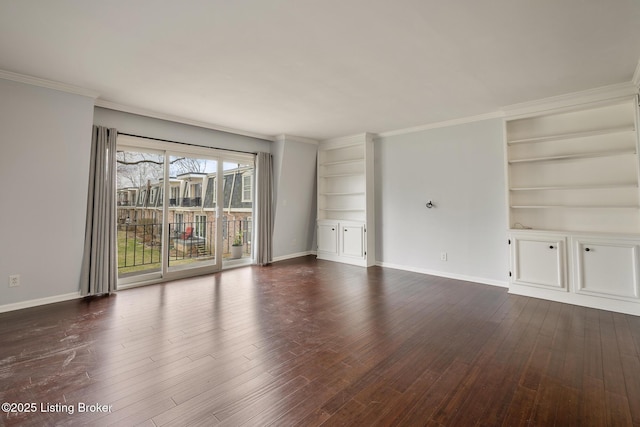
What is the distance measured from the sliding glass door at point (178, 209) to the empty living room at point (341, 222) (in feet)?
0.12

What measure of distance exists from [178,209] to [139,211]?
0.57 m

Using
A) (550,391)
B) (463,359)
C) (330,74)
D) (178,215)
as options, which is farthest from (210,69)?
(550,391)

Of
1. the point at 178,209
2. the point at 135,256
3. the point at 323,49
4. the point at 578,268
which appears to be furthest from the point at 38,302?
the point at 578,268

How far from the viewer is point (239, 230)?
19.4 ft

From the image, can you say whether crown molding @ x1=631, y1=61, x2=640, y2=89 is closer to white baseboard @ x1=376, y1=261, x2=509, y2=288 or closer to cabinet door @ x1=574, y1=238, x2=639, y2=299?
cabinet door @ x1=574, y1=238, x2=639, y2=299

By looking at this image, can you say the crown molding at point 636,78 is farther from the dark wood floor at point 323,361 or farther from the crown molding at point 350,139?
the crown molding at point 350,139

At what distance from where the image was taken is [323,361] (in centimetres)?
224

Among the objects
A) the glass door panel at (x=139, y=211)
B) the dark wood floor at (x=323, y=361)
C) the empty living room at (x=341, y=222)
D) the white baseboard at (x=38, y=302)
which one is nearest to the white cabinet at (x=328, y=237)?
the empty living room at (x=341, y=222)

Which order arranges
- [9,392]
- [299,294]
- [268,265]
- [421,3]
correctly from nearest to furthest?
[9,392], [421,3], [299,294], [268,265]

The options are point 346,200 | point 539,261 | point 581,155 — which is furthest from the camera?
point 346,200

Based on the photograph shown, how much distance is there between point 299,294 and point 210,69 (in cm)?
291

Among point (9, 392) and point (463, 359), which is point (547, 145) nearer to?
point (463, 359)

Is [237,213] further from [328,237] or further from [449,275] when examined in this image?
[449,275]

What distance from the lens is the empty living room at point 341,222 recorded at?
6.41 ft
